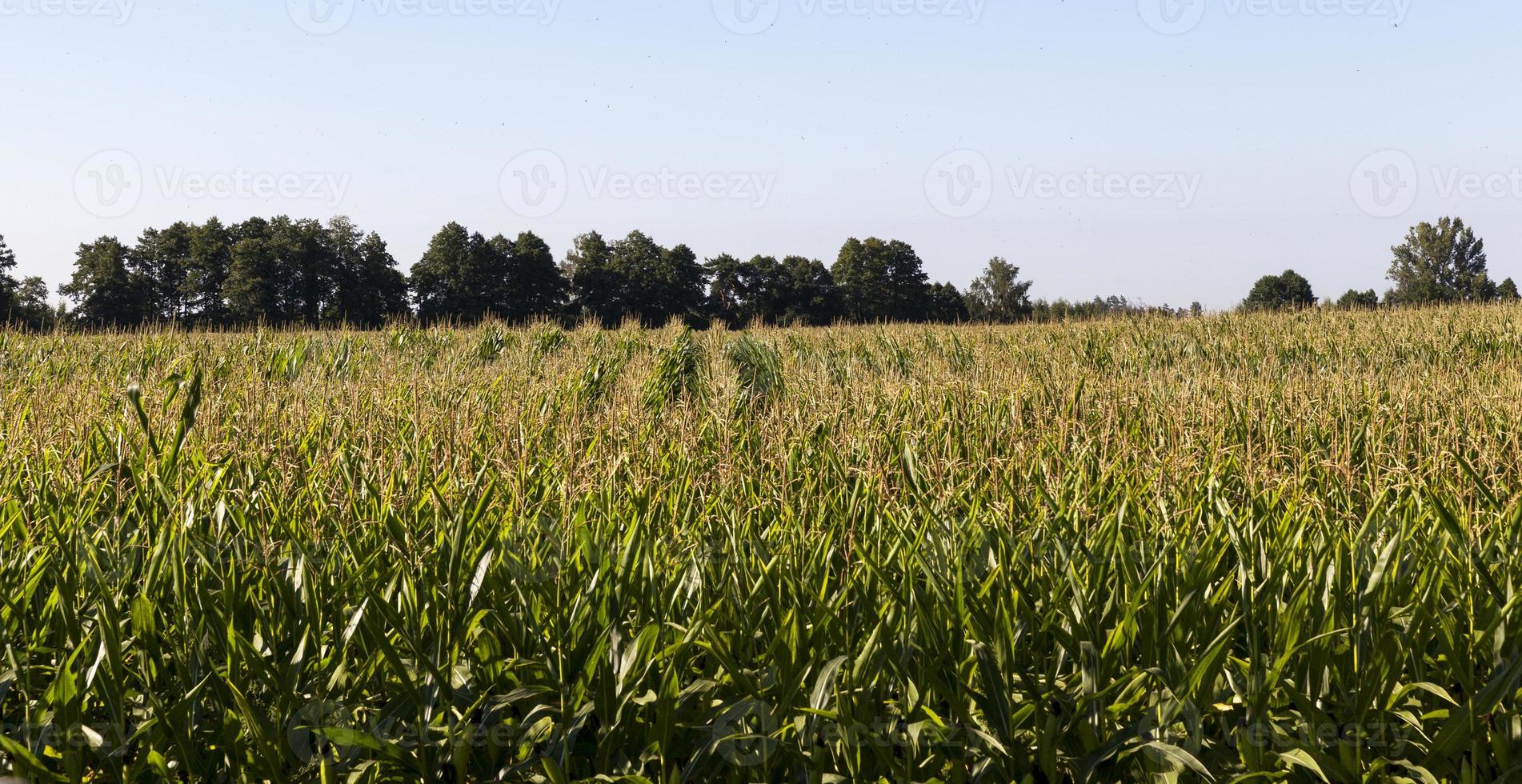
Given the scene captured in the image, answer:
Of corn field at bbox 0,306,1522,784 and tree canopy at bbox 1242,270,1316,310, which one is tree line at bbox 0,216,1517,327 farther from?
corn field at bbox 0,306,1522,784

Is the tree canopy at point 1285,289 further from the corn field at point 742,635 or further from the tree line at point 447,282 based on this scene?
the corn field at point 742,635

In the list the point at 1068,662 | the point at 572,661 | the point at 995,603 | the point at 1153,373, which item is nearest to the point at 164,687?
the point at 572,661

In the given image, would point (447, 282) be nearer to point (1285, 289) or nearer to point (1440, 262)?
point (1285, 289)

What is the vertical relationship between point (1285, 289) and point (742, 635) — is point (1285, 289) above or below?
above

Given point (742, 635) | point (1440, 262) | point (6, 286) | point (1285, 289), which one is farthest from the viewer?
point (1440, 262)

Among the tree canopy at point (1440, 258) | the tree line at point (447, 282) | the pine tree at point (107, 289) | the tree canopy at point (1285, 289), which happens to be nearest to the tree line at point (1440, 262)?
the tree canopy at point (1440, 258)

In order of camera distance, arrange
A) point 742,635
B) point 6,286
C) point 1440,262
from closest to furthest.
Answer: point 742,635 < point 6,286 < point 1440,262

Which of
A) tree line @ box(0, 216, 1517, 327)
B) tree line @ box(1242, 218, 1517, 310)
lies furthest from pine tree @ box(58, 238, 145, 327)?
tree line @ box(1242, 218, 1517, 310)

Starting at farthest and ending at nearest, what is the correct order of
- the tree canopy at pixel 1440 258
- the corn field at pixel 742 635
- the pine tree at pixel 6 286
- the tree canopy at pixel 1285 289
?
the tree canopy at pixel 1440 258 → the tree canopy at pixel 1285 289 → the pine tree at pixel 6 286 → the corn field at pixel 742 635

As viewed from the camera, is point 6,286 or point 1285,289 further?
point 1285,289

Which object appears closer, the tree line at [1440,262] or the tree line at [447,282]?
the tree line at [447,282]

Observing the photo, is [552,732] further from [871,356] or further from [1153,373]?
[871,356]

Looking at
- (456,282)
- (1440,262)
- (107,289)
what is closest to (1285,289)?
(1440,262)

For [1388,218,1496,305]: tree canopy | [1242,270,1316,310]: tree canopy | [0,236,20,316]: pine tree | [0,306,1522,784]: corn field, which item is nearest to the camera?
[0,306,1522,784]: corn field
